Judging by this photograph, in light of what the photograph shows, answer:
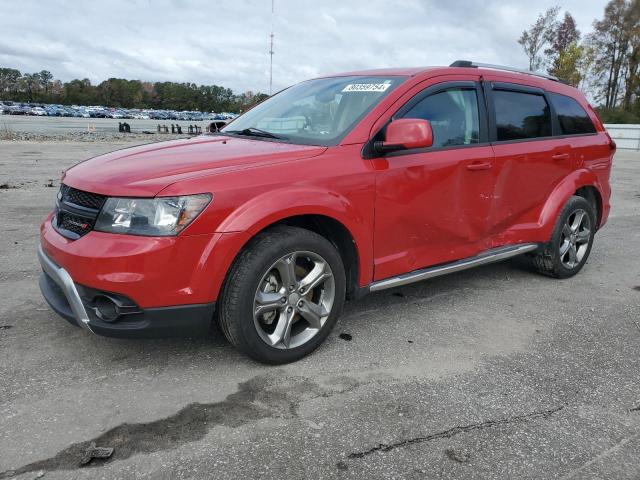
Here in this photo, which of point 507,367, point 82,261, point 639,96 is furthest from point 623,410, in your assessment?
point 639,96

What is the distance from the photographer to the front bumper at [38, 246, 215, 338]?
2713mm

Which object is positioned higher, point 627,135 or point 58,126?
point 627,135

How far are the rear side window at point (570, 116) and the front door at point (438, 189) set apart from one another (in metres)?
1.16

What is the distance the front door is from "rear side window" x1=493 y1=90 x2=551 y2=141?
0.23 metres

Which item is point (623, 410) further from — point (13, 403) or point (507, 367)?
point (13, 403)

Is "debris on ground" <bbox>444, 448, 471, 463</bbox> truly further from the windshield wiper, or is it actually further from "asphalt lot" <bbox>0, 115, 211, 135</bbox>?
"asphalt lot" <bbox>0, 115, 211, 135</bbox>

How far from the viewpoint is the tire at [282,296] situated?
2.86m

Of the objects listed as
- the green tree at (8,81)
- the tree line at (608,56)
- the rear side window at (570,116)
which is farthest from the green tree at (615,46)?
the green tree at (8,81)

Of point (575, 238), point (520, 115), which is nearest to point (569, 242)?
point (575, 238)

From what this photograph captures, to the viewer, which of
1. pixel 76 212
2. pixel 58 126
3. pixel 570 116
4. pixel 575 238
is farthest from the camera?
pixel 58 126

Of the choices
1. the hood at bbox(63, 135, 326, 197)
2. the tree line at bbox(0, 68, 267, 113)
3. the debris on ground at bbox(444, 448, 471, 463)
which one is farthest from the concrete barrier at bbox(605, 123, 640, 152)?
the tree line at bbox(0, 68, 267, 113)

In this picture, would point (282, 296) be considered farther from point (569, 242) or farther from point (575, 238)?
point (575, 238)

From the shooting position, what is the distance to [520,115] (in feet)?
14.4

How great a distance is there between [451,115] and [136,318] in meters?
2.56
